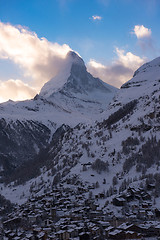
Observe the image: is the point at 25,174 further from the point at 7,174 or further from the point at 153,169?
the point at 153,169

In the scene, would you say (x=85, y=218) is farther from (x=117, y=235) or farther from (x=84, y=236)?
(x=117, y=235)

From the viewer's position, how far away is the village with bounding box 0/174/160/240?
5041 cm

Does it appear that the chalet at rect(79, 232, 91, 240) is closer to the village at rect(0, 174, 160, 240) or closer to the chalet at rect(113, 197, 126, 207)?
the village at rect(0, 174, 160, 240)

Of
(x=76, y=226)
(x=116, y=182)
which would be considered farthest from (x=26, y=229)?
(x=116, y=182)

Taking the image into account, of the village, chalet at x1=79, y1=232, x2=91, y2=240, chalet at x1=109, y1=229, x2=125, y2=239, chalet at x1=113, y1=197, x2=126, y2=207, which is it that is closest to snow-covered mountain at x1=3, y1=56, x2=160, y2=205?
chalet at x1=113, y1=197, x2=126, y2=207

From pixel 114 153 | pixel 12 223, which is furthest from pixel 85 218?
pixel 114 153

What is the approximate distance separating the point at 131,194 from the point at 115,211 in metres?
7.30

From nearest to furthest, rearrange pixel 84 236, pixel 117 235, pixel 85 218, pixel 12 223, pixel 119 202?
pixel 117 235 < pixel 84 236 < pixel 85 218 < pixel 119 202 < pixel 12 223

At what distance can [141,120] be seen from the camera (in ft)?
378

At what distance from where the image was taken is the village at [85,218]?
165ft

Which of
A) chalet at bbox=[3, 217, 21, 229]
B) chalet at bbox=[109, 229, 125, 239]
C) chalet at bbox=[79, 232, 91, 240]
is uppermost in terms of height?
chalet at bbox=[109, 229, 125, 239]

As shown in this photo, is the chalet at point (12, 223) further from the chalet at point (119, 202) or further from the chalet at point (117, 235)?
the chalet at point (117, 235)

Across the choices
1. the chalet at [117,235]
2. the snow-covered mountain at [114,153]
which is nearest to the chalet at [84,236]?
the chalet at [117,235]

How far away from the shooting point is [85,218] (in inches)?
2404
